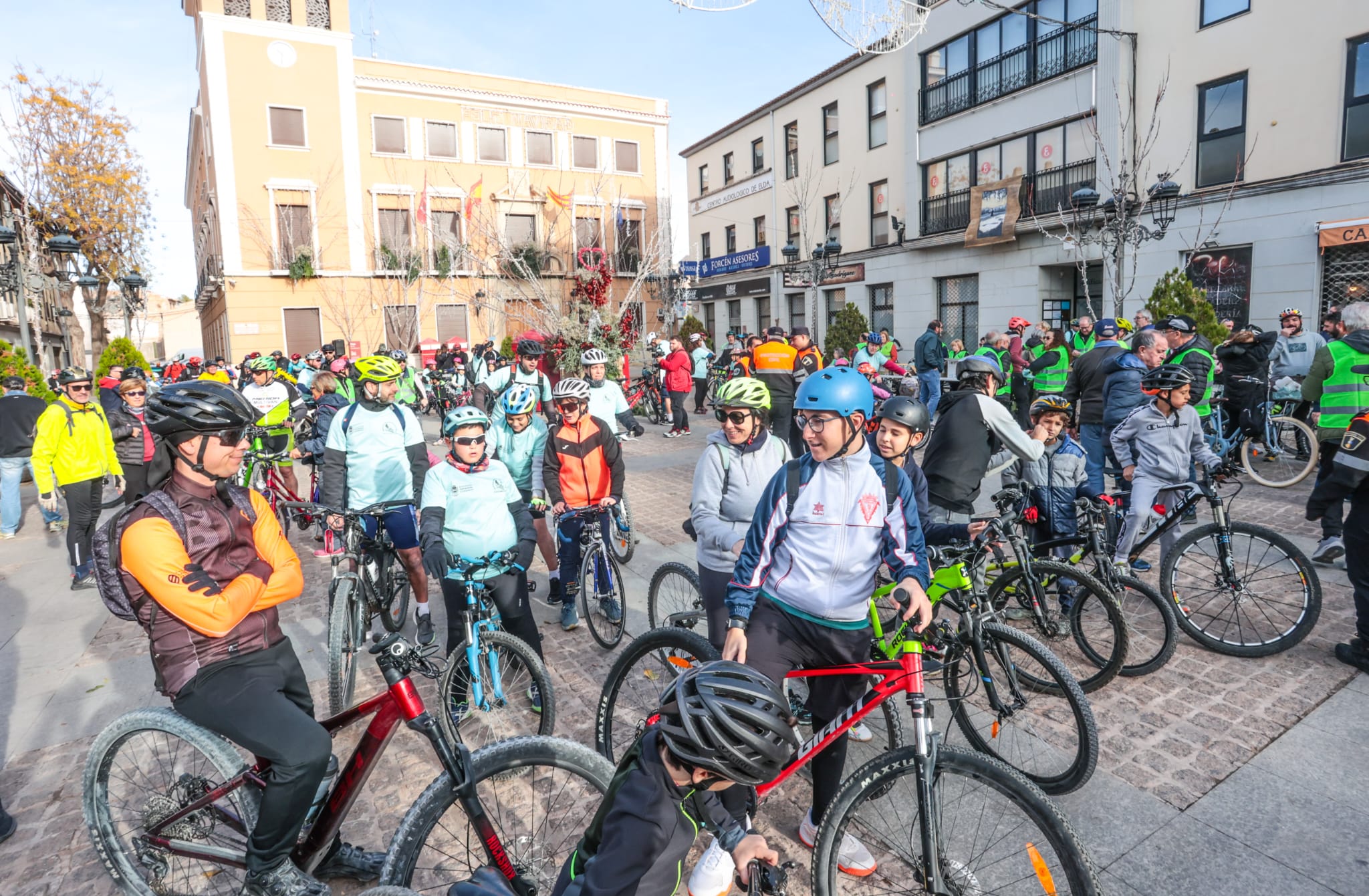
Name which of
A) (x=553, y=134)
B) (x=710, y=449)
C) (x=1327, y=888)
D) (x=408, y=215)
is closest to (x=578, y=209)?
(x=553, y=134)

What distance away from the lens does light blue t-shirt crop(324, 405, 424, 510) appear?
17.9 feet

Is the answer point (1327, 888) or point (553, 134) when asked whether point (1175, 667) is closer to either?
point (1327, 888)

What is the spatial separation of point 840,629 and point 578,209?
120 feet

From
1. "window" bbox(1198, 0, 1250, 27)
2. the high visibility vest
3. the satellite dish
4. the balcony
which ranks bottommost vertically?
the high visibility vest

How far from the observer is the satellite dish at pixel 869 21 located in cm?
662

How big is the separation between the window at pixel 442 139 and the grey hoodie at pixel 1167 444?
3424 centimetres

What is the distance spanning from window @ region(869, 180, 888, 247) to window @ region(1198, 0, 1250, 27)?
1032 cm

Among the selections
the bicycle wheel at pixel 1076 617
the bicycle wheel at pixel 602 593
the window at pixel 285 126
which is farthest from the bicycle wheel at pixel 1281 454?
the window at pixel 285 126

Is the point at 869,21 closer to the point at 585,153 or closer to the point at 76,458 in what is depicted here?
the point at 76,458

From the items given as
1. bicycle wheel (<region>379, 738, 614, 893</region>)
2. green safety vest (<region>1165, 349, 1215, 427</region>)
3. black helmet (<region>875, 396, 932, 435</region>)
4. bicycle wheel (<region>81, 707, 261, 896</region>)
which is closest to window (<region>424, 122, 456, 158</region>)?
green safety vest (<region>1165, 349, 1215, 427</region>)

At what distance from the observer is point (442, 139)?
33812 millimetres

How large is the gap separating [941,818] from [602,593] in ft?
11.4

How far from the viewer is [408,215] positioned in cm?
3322

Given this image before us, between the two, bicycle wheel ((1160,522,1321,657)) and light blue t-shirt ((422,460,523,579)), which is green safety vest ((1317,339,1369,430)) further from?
light blue t-shirt ((422,460,523,579))
